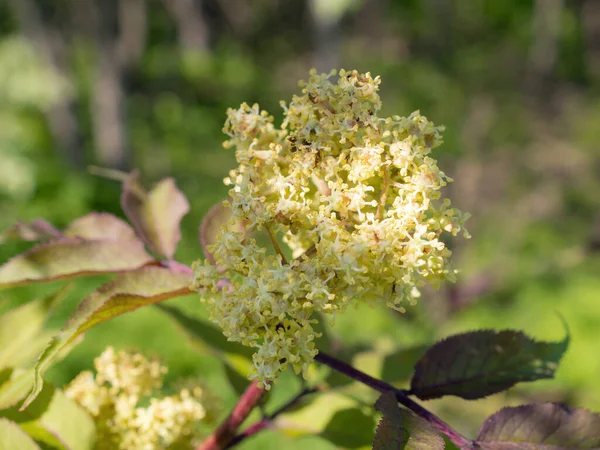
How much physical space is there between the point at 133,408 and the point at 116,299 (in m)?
0.30

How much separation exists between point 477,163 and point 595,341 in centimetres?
563


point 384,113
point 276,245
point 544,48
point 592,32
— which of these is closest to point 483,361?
point 276,245

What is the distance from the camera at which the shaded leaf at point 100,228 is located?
1.01 meters

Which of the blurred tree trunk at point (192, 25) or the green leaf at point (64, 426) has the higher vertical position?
the blurred tree trunk at point (192, 25)

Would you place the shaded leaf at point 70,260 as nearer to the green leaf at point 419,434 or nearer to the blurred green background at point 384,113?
the blurred green background at point 384,113

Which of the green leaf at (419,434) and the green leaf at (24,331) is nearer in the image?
the green leaf at (419,434)

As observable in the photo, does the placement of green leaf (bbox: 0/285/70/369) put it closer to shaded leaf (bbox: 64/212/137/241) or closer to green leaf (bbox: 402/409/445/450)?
shaded leaf (bbox: 64/212/137/241)

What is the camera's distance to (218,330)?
116cm

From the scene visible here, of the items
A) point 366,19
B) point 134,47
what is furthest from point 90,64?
point 366,19

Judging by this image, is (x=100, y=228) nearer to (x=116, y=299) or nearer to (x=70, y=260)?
(x=70, y=260)

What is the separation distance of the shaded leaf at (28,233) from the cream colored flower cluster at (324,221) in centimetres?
36

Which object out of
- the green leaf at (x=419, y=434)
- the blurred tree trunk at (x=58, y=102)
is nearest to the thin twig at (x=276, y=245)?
the green leaf at (x=419, y=434)

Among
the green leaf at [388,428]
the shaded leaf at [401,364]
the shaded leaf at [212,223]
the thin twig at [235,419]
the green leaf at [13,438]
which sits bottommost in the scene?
the green leaf at [13,438]

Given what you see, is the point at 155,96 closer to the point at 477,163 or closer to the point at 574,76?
the point at 477,163
